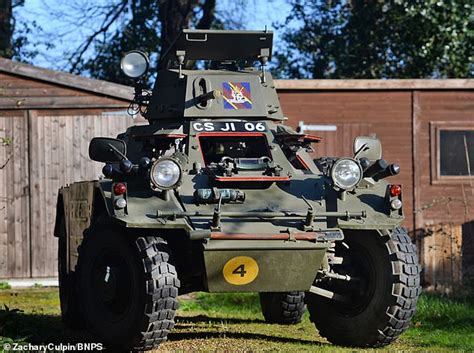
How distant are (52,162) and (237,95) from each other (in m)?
6.75

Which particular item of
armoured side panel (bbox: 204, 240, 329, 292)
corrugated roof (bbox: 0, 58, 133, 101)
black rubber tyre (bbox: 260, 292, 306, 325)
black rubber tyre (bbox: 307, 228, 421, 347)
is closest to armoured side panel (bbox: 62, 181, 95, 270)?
black rubber tyre (bbox: 260, 292, 306, 325)

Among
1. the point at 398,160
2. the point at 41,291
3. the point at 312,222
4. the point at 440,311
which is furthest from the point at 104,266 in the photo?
the point at 398,160

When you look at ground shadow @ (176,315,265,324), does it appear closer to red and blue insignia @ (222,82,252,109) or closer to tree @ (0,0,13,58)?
red and blue insignia @ (222,82,252,109)

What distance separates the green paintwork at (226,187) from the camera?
30.0 ft

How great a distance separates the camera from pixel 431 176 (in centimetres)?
1741

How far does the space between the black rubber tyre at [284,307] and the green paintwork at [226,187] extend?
6.06 ft

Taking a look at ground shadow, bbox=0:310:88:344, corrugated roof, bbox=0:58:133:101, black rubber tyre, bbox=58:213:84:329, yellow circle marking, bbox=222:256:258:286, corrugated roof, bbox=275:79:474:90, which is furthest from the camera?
corrugated roof, bbox=275:79:474:90

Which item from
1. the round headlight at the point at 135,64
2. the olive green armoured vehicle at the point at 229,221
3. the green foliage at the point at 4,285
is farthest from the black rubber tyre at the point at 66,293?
the green foliage at the point at 4,285

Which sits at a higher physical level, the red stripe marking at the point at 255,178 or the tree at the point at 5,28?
the tree at the point at 5,28

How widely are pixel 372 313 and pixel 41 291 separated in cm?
718

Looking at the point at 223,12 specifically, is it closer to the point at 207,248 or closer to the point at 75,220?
the point at 75,220

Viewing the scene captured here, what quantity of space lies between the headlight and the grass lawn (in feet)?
4.46

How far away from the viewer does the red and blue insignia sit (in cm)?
1106

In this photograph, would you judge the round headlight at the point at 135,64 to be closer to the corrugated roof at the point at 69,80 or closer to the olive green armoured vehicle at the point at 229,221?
the olive green armoured vehicle at the point at 229,221
